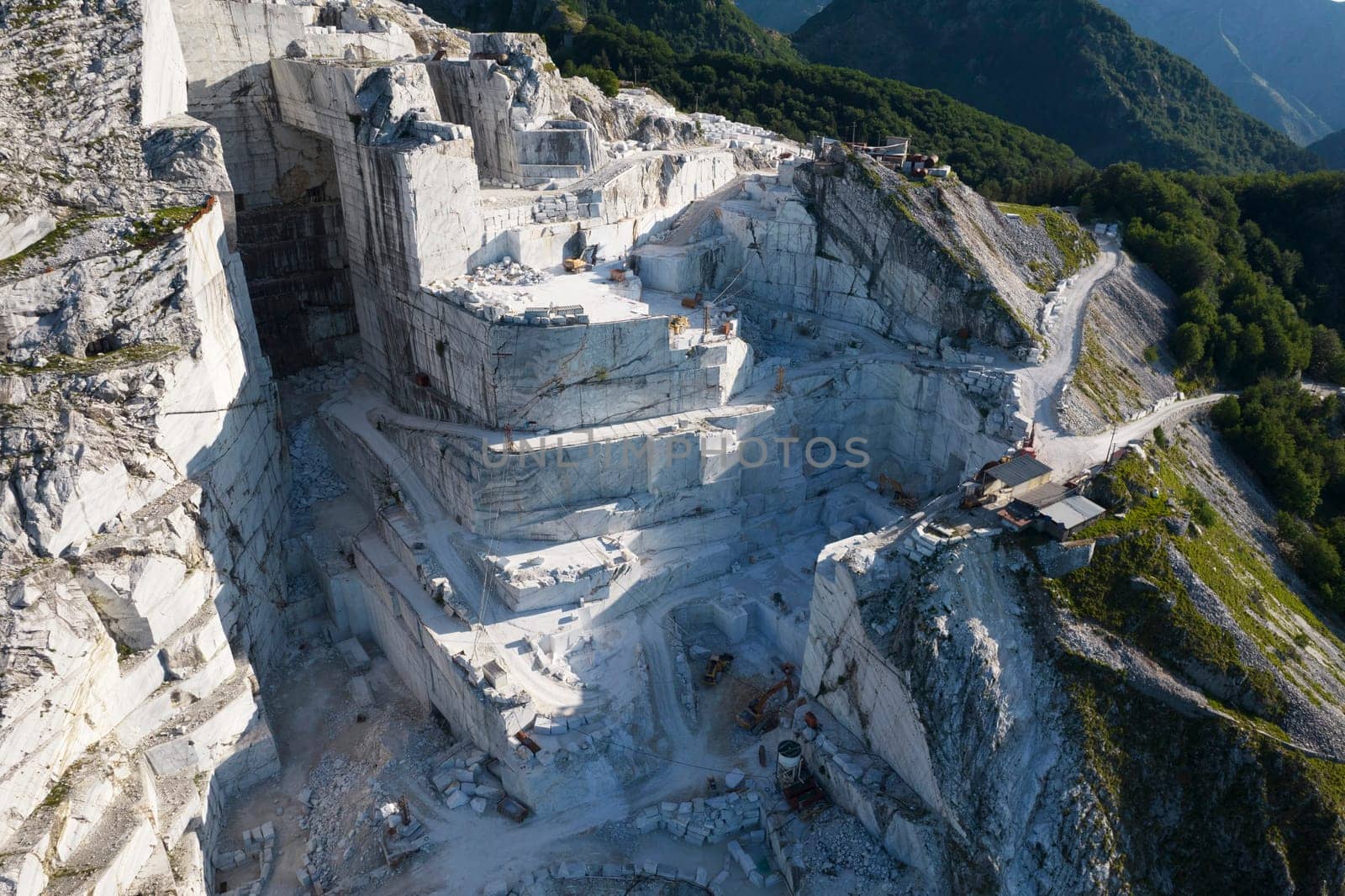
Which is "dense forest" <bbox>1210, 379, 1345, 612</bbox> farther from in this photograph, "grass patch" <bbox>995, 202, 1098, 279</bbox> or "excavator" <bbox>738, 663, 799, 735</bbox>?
"excavator" <bbox>738, 663, 799, 735</bbox>

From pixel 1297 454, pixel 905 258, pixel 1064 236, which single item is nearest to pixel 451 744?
pixel 905 258

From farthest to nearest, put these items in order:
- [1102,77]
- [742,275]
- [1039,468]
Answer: [1102,77], [742,275], [1039,468]

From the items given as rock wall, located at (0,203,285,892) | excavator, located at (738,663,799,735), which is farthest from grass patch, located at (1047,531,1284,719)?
rock wall, located at (0,203,285,892)

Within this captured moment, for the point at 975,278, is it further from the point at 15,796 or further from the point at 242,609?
the point at 15,796

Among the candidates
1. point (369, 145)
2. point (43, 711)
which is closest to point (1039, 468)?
point (369, 145)

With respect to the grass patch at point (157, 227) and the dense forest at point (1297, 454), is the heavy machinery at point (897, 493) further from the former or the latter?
the grass patch at point (157, 227)
